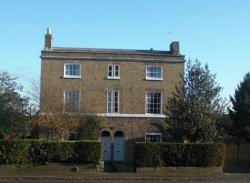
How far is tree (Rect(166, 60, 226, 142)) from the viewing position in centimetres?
4150

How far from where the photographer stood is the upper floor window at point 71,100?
48750 millimetres

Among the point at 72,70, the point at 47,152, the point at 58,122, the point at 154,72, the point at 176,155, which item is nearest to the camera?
the point at 47,152

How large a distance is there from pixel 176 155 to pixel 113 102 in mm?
14639

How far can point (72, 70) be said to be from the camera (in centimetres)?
5231

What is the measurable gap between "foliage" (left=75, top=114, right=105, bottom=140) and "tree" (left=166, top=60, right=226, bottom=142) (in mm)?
8302

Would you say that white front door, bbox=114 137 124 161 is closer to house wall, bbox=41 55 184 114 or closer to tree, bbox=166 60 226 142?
house wall, bbox=41 55 184 114

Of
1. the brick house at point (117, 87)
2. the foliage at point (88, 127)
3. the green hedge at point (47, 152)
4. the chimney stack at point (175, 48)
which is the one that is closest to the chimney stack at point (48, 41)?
the brick house at point (117, 87)

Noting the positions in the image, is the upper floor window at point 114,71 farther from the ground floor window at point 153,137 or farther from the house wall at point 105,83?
the ground floor window at point 153,137

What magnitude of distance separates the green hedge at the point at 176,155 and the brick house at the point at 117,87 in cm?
1282

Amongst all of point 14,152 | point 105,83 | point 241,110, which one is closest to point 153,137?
point 105,83

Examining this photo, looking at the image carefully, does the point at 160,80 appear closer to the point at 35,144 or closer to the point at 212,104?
the point at 212,104

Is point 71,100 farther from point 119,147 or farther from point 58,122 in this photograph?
point 119,147

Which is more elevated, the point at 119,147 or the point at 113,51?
the point at 113,51

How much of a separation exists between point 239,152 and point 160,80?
10056 millimetres
